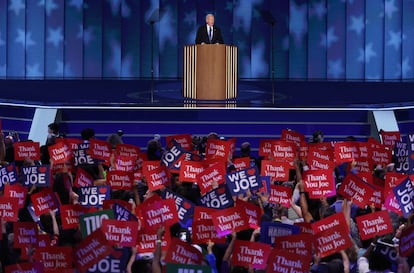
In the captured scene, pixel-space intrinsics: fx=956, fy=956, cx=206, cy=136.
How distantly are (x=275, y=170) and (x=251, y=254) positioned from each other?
9.93 ft

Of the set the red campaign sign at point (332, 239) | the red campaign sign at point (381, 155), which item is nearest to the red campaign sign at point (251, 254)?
the red campaign sign at point (332, 239)

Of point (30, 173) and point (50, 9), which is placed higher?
point (50, 9)

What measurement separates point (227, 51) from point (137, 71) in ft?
27.2

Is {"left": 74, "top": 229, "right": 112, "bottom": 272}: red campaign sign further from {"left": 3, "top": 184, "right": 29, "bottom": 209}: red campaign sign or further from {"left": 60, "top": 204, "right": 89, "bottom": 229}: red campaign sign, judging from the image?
{"left": 3, "top": 184, "right": 29, "bottom": 209}: red campaign sign

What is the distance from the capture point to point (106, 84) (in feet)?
65.7

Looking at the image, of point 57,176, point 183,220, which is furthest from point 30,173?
point 183,220

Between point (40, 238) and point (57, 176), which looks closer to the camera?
point (40, 238)

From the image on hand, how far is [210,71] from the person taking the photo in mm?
14094

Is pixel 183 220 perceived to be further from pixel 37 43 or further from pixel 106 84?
pixel 37 43

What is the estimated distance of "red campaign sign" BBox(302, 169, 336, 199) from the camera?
8156 millimetres

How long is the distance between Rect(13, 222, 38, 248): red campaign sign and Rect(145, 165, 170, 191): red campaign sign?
7.37 feet

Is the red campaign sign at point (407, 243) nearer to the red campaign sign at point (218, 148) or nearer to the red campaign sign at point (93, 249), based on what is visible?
the red campaign sign at point (93, 249)

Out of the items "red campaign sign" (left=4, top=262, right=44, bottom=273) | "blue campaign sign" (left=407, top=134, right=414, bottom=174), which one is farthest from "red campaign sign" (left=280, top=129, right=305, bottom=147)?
"red campaign sign" (left=4, top=262, right=44, bottom=273)

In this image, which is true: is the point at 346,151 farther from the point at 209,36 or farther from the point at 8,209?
the point at 209,36
